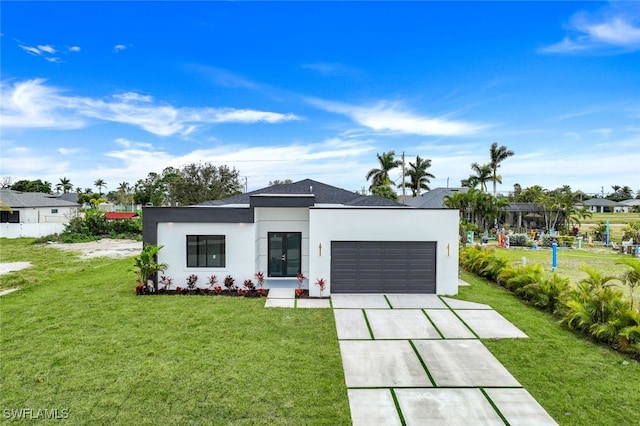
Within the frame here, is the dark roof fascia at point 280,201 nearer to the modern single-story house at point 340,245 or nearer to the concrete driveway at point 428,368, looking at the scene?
the modern single-story house at point 340,245

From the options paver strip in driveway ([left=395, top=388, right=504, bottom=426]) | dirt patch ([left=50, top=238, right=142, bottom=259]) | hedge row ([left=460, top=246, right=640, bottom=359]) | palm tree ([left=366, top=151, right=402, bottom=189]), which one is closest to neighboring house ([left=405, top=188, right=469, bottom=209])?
palm tree ([left=366, top=151, right=402, bottom=189])

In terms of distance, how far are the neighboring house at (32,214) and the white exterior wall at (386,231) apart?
2914 centimetres

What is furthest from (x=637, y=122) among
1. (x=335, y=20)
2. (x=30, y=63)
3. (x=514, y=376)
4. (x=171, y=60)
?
(x=30, y=63)

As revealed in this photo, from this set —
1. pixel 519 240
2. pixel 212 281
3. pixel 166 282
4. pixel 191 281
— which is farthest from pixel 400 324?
pixel 519 240

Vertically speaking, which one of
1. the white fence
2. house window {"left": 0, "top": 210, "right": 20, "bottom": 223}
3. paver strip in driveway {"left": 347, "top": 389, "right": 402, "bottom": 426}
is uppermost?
house window {"left": 0, "top": 210, "right": 20, "bottom": 223}

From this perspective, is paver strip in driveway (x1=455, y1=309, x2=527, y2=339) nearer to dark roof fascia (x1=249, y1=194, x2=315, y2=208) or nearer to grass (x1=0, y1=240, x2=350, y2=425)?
grass (x1=0, y1=240, x2=350, y2=425)

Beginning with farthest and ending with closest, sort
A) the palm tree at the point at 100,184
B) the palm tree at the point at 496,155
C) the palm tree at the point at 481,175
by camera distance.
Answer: the palm tree at the point at 100,184
the palm tree at the point at 496,155
the palm tree at the point at 481,175

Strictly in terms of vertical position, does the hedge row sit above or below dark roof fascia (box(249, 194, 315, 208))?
below

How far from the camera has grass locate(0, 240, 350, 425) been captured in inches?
215

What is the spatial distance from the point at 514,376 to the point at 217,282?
9.70 m

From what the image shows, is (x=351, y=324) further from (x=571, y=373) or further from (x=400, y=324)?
(x=571, y=373)

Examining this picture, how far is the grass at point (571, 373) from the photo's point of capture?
17.9 feet

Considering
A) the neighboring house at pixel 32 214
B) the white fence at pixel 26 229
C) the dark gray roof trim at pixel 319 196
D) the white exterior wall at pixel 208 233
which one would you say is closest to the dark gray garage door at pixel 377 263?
the white exterior wall at pixel 208 233

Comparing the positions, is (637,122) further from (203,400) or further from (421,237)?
(203,400)
